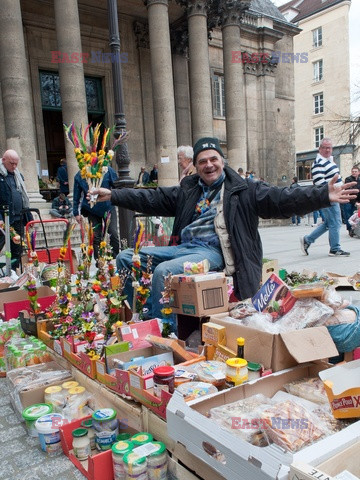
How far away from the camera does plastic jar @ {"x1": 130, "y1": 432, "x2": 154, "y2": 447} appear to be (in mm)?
2107

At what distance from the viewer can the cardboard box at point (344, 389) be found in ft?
6.09

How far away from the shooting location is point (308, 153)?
39969 mm

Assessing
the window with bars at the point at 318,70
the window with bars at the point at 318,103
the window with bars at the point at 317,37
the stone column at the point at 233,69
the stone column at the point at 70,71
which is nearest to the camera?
the stone column at the point at 70,71

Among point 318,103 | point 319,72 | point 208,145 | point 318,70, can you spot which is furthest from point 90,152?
point 318,70

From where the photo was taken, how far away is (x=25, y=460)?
234 centimetres

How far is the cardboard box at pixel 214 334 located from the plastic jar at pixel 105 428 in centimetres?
78

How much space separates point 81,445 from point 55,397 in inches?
24.0

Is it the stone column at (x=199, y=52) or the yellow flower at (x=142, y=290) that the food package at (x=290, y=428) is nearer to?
the yellow flower at (x=142, y=290)

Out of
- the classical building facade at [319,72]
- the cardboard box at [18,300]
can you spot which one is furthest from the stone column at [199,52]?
the classical building facade at [319,72]

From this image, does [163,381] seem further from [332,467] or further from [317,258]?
[317,258]

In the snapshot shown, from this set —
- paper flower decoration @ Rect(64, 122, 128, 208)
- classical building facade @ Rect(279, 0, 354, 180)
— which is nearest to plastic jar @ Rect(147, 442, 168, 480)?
paper flower decoration @ Rect(64, 122, 128, 208)

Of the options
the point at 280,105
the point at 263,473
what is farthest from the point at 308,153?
the point at 263,473

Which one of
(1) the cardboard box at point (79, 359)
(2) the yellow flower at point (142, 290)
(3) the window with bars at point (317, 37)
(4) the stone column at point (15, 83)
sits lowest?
(1) the cardboard box at point (79, 359)

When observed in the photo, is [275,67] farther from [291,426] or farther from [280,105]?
[291,426]
